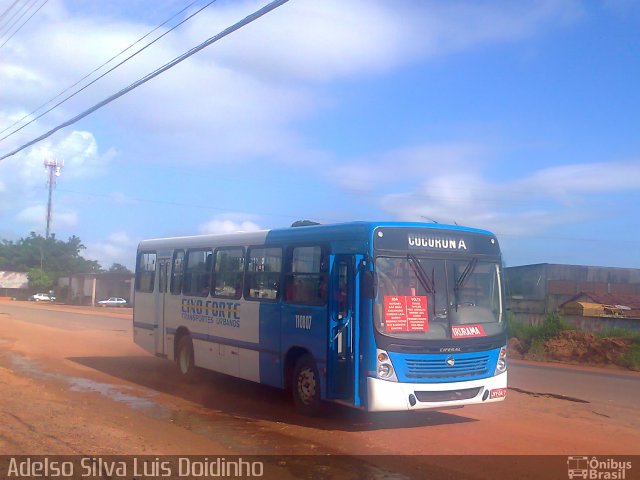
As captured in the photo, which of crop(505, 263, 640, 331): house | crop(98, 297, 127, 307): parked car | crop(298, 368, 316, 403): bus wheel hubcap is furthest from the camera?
crop(98, 297, 127, 307): parked car

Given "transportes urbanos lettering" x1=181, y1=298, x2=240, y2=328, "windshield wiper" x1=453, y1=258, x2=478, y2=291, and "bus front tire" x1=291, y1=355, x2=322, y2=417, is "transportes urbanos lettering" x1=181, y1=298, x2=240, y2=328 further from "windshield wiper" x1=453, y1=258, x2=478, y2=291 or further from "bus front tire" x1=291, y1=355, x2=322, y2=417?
"windshield wiper" x1=453, y1=258, x2=478, y2=291

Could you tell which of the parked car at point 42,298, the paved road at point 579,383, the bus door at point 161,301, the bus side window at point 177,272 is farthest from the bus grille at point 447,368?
the parked car at point 42,298

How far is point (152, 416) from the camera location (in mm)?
10633

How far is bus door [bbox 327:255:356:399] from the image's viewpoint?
9.89 metres

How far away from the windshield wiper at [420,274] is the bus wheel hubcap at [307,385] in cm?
225

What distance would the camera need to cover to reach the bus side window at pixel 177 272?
15.0m

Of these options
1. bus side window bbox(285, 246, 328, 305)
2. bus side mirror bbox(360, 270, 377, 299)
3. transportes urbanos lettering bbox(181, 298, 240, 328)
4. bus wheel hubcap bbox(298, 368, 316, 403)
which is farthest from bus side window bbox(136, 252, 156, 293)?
bus side mirror bbox(360, 270, 377, 299)

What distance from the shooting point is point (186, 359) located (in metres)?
14.8

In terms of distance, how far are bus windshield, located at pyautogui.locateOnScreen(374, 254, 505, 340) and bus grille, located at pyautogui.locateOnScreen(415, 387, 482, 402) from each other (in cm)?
78

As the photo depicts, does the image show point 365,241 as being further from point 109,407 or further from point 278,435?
point 109,407

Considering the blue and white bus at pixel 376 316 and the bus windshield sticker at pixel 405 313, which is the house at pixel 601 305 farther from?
the bus windshield sticker at pixel 405 313

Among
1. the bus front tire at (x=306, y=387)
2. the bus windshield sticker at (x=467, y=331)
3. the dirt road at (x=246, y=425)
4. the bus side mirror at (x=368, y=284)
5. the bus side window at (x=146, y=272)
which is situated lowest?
the dirt road at (x=246, y=425)

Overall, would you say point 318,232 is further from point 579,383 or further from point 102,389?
point 579,383

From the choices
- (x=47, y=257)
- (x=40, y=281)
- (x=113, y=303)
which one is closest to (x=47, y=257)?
(x=47, y=257)
